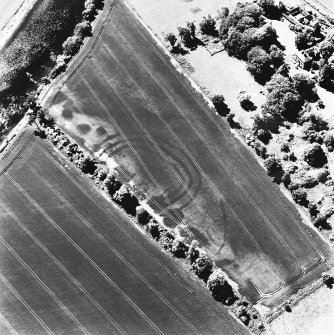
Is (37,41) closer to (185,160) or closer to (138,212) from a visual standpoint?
(185,160)

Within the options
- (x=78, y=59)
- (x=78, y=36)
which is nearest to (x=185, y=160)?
(x=78, y=59)

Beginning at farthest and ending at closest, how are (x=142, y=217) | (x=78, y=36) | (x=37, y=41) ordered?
(x=37, y=41) < (x=78, y=36) < (x=142, y=217)

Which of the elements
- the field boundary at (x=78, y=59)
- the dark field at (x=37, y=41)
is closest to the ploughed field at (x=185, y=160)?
the field boundary at (x=78, y=59)

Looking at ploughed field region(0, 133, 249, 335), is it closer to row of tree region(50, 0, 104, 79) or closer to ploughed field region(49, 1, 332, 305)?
ploughed field region(49, 1, 332, 305)

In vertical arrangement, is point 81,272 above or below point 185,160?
below

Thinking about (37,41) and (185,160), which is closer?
(185,160)

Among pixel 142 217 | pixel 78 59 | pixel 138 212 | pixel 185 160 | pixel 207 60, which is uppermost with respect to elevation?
pixel 207 60

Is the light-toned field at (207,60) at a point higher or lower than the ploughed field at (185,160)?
higher

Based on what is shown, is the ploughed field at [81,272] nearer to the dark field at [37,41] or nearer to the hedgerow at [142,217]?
the hedgerow at [142,217]
